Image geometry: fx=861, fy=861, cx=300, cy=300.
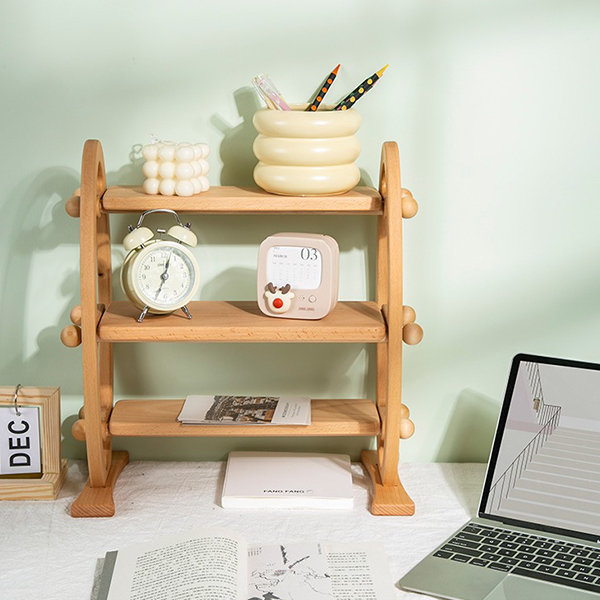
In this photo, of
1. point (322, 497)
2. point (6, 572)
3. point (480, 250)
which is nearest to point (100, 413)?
point (6, 572)

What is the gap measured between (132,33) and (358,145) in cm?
44

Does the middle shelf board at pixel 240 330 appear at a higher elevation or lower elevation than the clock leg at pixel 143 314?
lower

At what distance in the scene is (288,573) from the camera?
4.00 ft

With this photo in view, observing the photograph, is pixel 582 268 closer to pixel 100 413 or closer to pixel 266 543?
pixel 266 543

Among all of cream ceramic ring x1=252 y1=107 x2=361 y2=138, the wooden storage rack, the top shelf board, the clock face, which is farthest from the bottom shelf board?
cream ceramic ring x1=252 y1=107 x2=361 y2=138

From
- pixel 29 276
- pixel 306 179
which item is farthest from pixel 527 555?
pixel 29 276

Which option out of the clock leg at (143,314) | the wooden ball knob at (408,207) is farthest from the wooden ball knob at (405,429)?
the clock leg at (143,314)

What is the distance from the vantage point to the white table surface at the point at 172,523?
1259 millimetres

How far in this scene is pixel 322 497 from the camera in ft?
4.76

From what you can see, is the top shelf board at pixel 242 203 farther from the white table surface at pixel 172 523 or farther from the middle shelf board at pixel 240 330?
the white table surface at pixel 172 523

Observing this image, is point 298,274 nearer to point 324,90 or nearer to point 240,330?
point 240,330

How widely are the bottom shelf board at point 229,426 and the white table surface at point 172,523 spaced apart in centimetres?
12

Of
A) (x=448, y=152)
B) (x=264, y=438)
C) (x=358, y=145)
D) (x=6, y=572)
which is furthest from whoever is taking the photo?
(x=264, y=438)

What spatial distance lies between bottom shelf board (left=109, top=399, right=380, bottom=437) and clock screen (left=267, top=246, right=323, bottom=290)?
0.25 m
